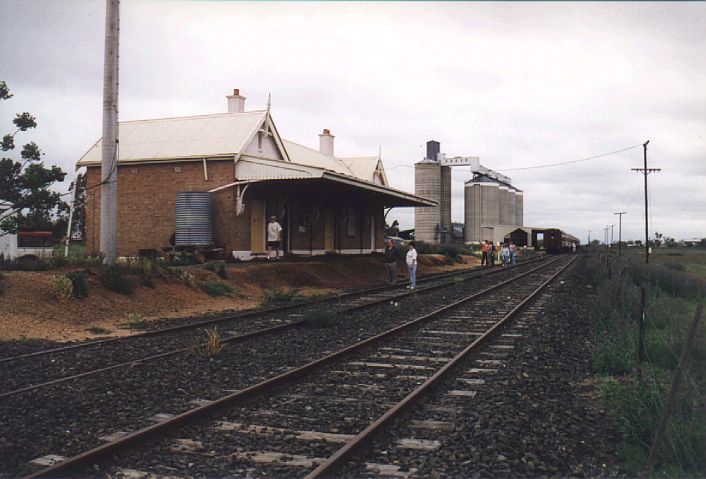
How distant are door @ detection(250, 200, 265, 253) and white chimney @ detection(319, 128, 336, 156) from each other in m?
16.4

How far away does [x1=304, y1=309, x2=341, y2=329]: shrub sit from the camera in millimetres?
12133

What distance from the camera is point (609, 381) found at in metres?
7.43

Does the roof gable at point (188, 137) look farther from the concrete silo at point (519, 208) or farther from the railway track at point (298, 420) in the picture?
the concrete silo at point (519, 208)

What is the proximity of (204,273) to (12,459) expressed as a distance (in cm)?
1354

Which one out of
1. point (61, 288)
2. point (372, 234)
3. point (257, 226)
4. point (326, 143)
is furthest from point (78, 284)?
point (326, 143)

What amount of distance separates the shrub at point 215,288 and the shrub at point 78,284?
12.9 feet

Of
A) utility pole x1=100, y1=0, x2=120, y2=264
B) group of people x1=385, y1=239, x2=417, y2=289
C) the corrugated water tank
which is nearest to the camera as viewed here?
utility pole x1=100, y1=0, x2=120, y2=264

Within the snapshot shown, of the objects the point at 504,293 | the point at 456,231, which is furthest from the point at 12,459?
the point at 456,231

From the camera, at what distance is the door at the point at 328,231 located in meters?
29.4

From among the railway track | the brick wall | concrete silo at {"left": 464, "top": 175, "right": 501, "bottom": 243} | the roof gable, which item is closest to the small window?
the roof gable

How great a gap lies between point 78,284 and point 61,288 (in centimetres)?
47

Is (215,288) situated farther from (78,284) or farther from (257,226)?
(257,226)

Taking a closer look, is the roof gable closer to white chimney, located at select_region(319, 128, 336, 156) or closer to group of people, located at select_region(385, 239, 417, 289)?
group of people, located at select_region(385, 239, 417, 289)

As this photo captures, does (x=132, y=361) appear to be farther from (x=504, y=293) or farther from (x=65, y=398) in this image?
(x=504, y=293)
